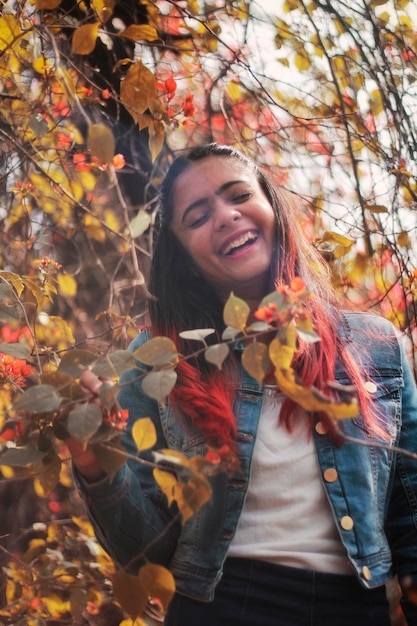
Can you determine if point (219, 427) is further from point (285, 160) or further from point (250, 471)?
point (285, 160)

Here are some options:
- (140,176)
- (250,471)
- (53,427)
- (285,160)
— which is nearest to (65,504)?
(140,176)

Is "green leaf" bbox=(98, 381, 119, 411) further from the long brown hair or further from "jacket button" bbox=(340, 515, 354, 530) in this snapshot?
"jacket button" bbox=(340, 515, 354, 530)

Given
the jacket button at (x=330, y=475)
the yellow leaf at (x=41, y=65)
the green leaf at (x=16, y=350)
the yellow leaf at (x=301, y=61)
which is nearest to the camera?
the green leaf at (x=16, y=350)

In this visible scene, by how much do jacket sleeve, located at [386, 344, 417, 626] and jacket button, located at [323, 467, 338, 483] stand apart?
13cm

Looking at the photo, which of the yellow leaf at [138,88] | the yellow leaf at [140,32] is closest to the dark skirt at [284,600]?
the yellow leaf at [138,88]

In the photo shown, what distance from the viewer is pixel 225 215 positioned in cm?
132

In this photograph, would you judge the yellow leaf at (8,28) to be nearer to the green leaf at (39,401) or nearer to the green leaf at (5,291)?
the green leaf at (5,291)

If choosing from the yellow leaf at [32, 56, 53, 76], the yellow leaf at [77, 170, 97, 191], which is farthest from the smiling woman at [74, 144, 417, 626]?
the yellow leaf at [77, 170, 97, 191]

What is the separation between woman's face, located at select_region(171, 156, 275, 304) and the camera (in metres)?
1.32

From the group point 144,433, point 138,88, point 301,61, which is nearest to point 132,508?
point 144,433

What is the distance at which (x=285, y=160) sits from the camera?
85.3 inches

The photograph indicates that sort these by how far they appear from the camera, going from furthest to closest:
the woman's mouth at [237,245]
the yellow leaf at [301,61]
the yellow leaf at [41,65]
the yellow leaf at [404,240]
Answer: the yellow leaf at [301,61]
the yellow leaf at [404,240]
the yellow leaf at [41,65]
the woman's mouth at [237,245]

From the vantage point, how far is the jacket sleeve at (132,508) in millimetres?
1086

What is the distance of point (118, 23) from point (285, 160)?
64cm
